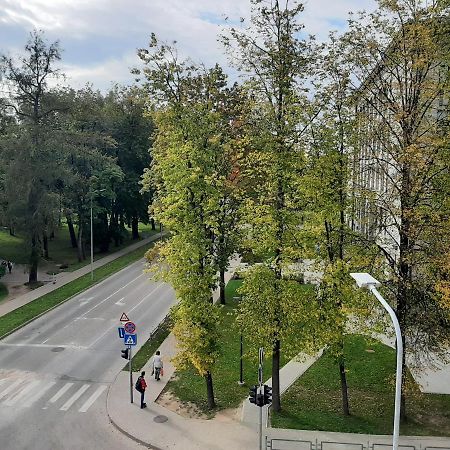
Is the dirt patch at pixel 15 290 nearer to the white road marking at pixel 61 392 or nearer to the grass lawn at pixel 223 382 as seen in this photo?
the white road marking at pixel 61 392

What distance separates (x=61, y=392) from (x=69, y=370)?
85.9 inches

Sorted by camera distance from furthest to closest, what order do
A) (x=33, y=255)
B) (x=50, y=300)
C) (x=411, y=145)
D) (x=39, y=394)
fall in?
(x=33, y=255)
(x=50, y=300)
(x=39, y=394)
(x=411, y=145)

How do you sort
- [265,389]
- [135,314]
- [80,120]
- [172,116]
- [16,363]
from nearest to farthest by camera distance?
[265,389] → [172,116] → [16,363] → [135,314] → [80,120]

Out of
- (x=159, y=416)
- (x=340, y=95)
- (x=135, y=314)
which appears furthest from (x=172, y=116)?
(x=135, y=314)

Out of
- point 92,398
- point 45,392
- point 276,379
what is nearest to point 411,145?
point 276,379

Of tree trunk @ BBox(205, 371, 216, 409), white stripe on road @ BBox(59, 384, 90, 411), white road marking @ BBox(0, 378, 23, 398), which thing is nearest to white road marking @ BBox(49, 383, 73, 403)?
white stripe on road @ BBox(59, 384, 90, 411)

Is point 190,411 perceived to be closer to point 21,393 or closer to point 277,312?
point 277,312

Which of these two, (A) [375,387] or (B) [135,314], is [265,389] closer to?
(A) [375,387]

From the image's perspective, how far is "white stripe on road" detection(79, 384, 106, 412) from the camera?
691 inches

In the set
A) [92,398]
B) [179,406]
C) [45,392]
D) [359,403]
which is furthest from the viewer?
[45,392]

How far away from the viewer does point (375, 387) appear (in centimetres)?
1906

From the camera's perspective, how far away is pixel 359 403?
17.8 m

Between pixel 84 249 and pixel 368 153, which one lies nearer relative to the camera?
pixel 368 153

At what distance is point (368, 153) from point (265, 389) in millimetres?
8471
